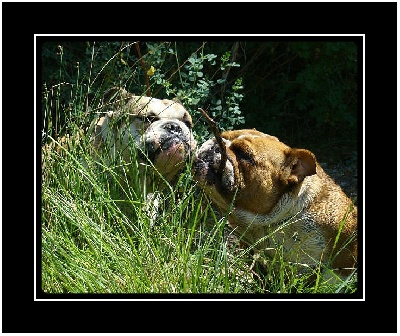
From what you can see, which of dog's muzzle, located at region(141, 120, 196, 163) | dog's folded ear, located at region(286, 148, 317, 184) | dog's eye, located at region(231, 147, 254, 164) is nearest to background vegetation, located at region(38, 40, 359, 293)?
dog's muzzle, located at region(141, 120, 196, 163)

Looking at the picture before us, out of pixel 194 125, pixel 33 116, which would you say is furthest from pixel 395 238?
pixel 194 125

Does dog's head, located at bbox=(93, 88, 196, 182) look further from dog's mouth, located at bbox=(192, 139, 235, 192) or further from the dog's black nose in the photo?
dog's mouth, located at bbox=(192, 139, 235, 192)

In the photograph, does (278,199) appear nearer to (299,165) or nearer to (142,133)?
(299,165)

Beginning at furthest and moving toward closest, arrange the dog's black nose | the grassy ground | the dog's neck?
the dog's black nose, the dog's neck, the grassy ground

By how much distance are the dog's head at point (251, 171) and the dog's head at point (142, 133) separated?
0.51m

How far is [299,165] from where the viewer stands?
15.5ft

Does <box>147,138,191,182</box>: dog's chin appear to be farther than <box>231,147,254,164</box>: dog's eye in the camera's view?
Yes

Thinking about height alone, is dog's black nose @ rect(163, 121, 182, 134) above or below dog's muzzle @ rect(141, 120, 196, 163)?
above

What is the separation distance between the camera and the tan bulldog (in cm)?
465

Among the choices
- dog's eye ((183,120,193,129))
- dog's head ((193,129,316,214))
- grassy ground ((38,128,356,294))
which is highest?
dog's eye ((183,120,193,129))

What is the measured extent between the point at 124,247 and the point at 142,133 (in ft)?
3.68

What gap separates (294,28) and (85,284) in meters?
1.91

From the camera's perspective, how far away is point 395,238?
3.79 m

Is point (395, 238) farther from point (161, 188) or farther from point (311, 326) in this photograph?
point (161, 188)
